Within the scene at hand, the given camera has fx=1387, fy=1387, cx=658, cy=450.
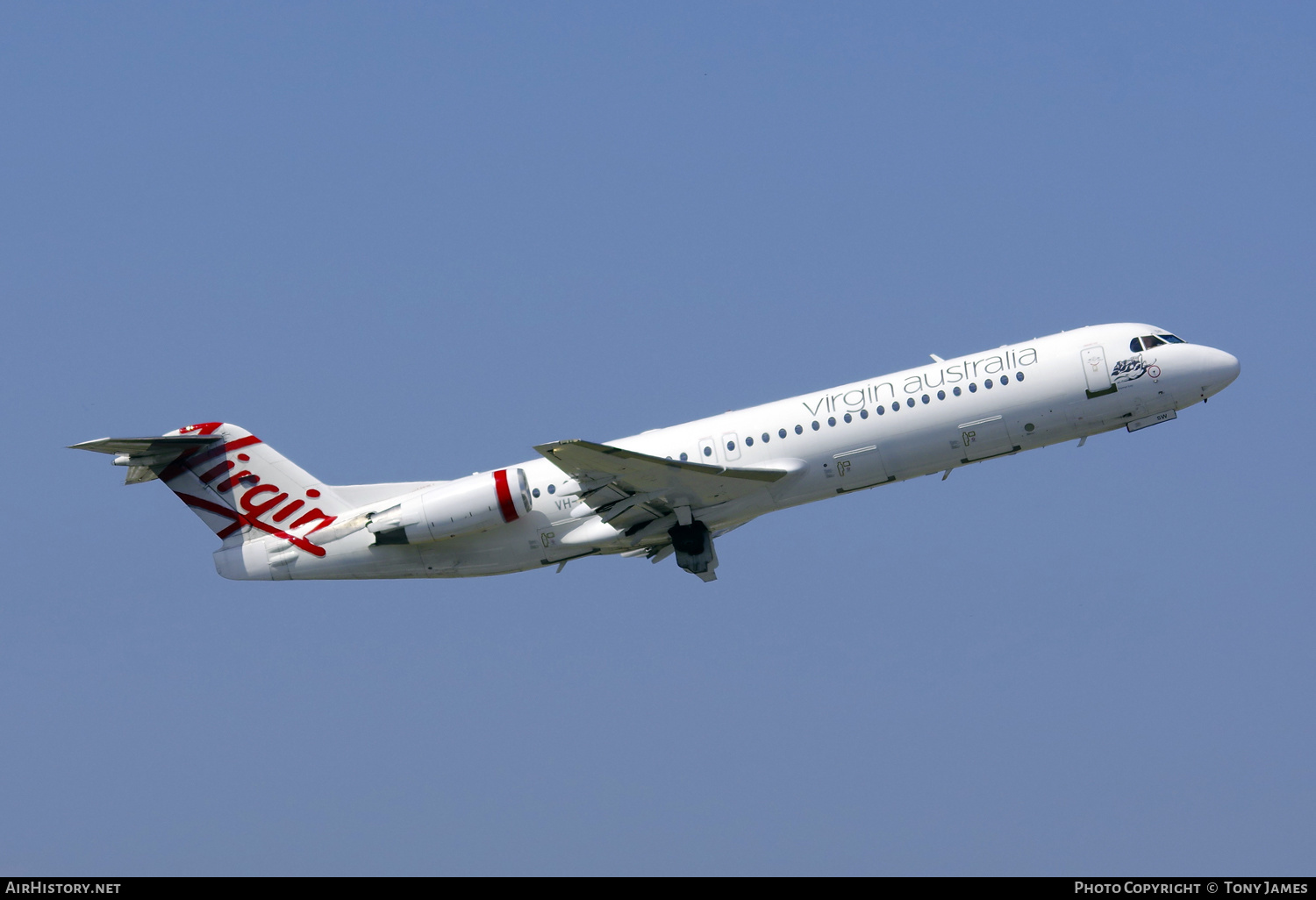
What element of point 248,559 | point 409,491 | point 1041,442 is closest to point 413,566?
point 409,491

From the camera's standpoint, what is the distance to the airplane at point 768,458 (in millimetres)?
31469

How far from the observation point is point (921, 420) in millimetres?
31391

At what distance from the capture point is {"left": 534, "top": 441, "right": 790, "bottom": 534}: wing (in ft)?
97.8

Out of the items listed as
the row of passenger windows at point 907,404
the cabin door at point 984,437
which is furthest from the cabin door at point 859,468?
the cabin door at point 984,437

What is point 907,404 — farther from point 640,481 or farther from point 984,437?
point 640,481

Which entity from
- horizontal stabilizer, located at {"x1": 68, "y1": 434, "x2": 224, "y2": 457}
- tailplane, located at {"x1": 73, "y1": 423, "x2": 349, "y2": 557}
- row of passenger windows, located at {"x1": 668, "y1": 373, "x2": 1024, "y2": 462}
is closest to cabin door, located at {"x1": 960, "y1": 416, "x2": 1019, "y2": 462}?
row of passenger windows, located at {"x1": 668, "y1": 373, "x2": 1024, "y2": 462}

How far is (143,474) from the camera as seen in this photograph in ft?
113

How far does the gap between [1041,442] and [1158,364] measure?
321 centimetres

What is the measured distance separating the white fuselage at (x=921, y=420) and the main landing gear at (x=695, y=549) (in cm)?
33

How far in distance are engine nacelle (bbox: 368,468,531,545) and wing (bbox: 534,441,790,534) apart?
5.18 ft

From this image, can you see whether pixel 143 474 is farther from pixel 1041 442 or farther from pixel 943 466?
pixel 1041 442

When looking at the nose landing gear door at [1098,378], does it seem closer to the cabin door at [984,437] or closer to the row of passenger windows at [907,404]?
the row of passenger windows at [907,404]

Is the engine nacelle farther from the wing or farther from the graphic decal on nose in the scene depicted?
the graphic decal on nose
